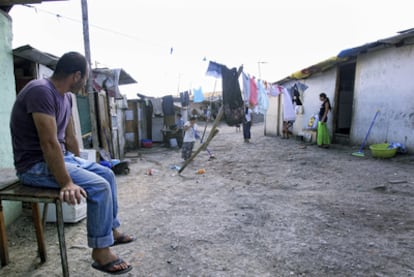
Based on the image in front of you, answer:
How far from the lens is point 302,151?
26.5 ft

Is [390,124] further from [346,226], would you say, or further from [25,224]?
[25,224]

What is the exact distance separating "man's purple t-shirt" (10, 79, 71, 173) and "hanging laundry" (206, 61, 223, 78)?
3.88 metres

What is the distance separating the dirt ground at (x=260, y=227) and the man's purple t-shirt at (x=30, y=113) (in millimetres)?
1043

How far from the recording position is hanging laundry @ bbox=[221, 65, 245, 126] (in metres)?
5.45

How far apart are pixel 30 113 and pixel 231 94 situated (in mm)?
4158

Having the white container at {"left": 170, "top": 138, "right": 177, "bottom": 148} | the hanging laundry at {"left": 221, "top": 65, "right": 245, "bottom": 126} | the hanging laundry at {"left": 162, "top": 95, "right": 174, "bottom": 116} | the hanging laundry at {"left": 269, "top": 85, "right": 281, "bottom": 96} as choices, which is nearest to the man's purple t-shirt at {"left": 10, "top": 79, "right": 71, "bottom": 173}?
the hanging laundry at {"left": 221, "top": 65, "right": 245, "bottom": 126}

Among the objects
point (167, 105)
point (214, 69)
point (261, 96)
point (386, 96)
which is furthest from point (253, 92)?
point (167, 105)

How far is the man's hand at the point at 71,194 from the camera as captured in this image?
1.67m

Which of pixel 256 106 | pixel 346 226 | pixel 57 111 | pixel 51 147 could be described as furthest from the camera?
pixel 256 106

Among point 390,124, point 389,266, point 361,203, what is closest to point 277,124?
point 390,124

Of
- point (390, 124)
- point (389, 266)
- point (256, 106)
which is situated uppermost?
point (256, 106)

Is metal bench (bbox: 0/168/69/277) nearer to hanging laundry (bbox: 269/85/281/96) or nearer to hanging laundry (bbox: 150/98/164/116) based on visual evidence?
hanging laundry (bbox: 269/85/281/96)

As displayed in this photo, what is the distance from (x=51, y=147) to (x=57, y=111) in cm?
32

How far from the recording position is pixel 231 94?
5.45m
